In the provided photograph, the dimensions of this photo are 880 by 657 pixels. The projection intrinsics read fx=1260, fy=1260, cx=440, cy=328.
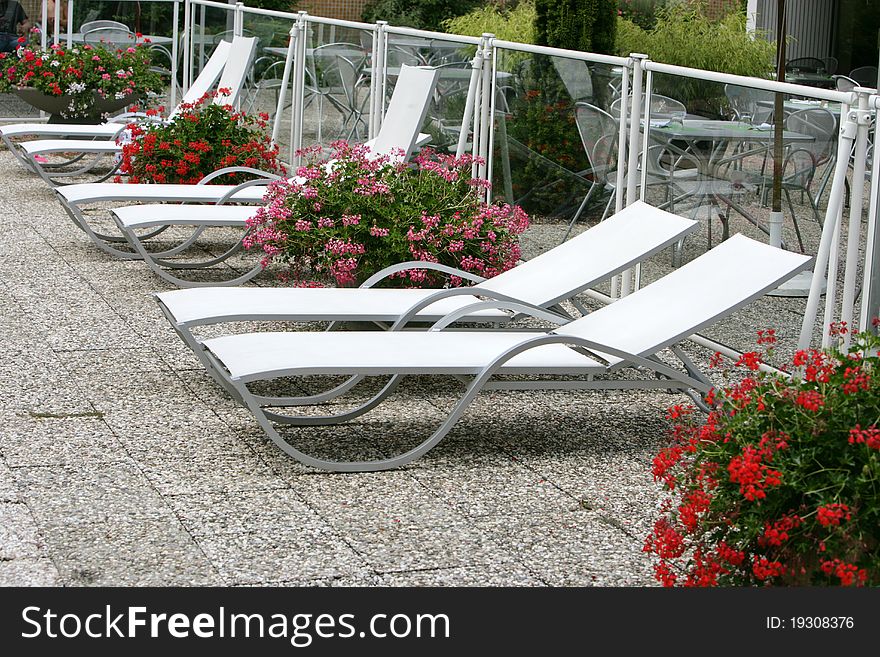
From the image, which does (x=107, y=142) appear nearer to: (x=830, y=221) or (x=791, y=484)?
(x=830, y=221)

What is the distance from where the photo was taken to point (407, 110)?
736 centimetres

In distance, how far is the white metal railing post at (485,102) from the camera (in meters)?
7.32

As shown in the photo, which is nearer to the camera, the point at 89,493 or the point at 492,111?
the point at 89,493

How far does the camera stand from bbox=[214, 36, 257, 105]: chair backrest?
1005cm

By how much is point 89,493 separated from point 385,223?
2506mm

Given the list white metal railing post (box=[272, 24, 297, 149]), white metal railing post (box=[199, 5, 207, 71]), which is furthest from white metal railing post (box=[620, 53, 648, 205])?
white metal railing post (box=[199, 5, 207, 71])

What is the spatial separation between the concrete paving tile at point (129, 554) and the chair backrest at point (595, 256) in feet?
6.75

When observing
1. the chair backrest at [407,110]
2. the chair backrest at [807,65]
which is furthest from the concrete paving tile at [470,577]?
the chair backrest at [807,65]

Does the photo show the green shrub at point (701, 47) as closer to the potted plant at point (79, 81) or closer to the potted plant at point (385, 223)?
the potted plant at point (79, 81)

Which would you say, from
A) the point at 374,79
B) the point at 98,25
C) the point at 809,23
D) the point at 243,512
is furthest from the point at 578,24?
the point at 809,23

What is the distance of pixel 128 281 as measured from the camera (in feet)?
23.0

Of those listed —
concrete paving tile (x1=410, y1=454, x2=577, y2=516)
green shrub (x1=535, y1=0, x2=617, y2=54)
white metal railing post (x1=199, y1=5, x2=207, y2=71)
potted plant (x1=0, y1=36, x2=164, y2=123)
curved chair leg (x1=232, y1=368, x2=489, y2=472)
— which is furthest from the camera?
white metal railing post (x1=199, y1=5, x2=207, y2=71)

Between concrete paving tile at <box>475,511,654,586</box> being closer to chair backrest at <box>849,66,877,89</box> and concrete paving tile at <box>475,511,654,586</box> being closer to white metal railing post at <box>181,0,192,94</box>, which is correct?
white metal railing post at <box>181,0,192,94</box>

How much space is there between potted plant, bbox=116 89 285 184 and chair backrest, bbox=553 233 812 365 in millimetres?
4612
